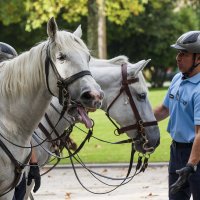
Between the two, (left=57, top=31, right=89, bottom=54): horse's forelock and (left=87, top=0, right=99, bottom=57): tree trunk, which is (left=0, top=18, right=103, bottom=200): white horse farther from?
(left=87, top=0, right=99, bottom=57): tree trunk

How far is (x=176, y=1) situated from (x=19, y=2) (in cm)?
2352

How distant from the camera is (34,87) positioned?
5605 millimetres

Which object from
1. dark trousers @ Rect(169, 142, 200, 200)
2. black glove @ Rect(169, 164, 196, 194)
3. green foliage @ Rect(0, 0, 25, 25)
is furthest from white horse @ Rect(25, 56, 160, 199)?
green foliage @ Rect(0, 0, 25, 25)

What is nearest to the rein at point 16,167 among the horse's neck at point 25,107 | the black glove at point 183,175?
the horse's neck at point 25,107

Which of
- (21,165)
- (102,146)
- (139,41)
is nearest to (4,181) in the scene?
(21,165)

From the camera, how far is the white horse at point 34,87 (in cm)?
534

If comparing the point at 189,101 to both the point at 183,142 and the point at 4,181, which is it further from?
the point at 4,181

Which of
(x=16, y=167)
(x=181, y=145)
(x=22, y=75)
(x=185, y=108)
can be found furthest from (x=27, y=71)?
(x=181, y=145)

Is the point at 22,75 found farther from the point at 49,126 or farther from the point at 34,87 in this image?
the point at 49,126

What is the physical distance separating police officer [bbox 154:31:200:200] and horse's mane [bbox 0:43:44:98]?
1.44 meters

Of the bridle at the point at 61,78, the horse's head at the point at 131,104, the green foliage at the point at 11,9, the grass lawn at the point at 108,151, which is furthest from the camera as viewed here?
the green foliage at the point at 11,9

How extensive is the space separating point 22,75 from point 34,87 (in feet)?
0.47

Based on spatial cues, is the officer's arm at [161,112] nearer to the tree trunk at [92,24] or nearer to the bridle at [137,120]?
the bridle at [137,120]

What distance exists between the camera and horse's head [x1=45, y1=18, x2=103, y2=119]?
17.2 ft
